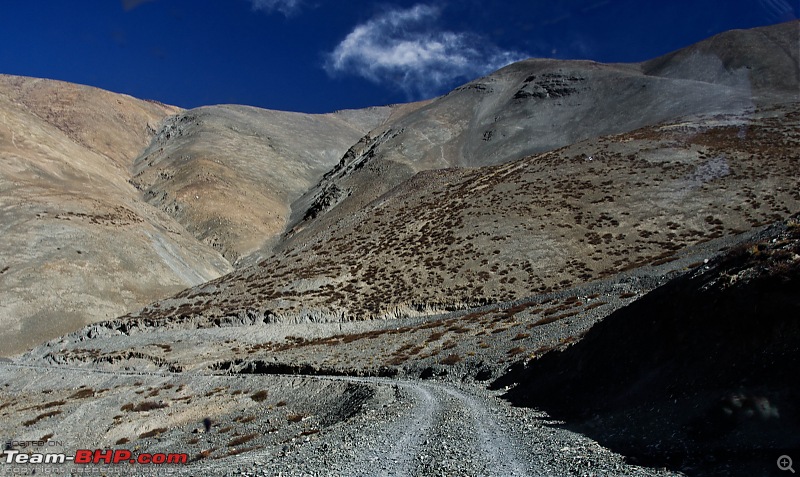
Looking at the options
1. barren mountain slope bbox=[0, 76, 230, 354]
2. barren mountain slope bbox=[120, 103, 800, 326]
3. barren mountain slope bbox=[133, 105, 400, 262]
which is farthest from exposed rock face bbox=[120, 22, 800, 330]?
barren mountain slope bbox=[0, 76, 230, 354]

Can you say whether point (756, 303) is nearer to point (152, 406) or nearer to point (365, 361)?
point (365, 361)

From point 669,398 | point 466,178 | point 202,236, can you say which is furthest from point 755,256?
point 202,236

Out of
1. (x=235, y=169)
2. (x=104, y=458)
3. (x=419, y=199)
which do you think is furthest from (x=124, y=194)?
(x=104, y=458)

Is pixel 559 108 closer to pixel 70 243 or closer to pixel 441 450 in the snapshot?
pixel 70 243

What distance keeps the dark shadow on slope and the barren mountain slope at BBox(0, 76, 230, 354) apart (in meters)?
62.8

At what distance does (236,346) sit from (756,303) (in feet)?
134

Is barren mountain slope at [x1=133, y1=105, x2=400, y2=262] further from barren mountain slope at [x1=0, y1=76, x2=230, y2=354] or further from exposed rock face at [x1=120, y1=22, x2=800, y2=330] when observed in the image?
exposed rock face at [x1=120, y1=22, x2=800, y2=330]

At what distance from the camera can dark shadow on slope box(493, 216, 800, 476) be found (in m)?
10.5

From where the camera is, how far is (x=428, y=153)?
379 feet

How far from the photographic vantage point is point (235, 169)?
12925 centimetres

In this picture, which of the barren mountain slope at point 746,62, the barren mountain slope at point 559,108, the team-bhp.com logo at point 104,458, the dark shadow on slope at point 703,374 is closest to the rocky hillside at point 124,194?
the barren mountain slope at point 559,108

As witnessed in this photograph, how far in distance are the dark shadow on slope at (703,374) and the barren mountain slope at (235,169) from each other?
84.9 meters

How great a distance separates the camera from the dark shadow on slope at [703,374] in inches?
413

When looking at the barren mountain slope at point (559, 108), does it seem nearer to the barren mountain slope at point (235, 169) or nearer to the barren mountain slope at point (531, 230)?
the barren mountain slope at point (235, 169)
